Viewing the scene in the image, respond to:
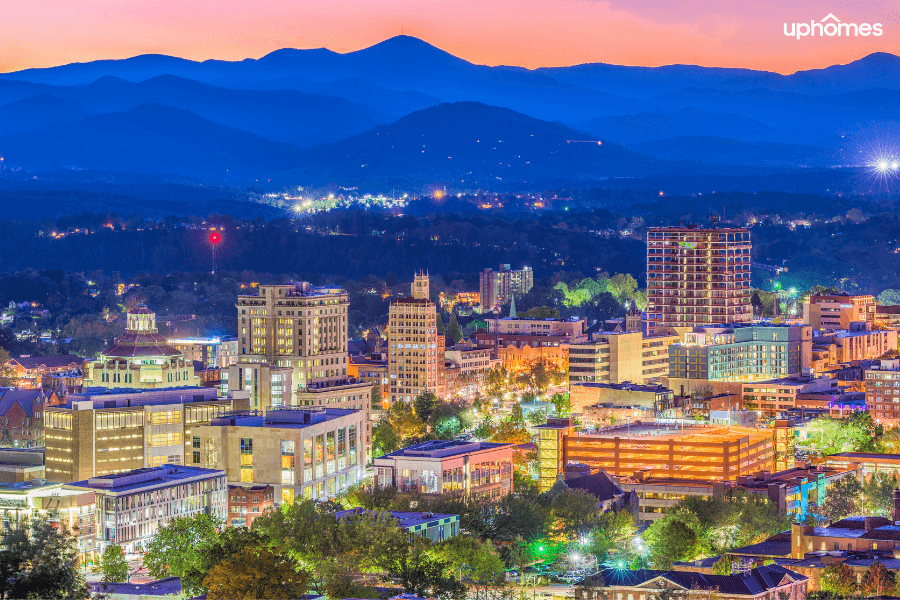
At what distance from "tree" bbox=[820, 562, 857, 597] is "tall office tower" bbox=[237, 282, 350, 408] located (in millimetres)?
→ 41474

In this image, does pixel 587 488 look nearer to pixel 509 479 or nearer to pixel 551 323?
pixel 509 479

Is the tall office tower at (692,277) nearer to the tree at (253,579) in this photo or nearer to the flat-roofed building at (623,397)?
the flat-roofed building at (623,397)

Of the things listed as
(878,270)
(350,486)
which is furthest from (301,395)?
(878,270)

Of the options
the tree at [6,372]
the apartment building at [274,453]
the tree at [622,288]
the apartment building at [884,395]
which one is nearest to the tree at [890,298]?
the tree at [622,288]

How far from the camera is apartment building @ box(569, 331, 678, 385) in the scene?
102m

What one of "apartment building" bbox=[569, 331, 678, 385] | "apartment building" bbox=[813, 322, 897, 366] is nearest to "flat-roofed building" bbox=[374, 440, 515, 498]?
"apartment building" bbox=[569, 331, 678, 385]

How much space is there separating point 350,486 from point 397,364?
99.7 ft

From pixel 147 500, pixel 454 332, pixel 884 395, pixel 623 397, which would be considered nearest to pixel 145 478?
pixel 147 500

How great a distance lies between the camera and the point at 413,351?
10031 cm

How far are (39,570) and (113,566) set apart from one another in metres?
10.8

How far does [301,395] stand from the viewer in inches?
3376

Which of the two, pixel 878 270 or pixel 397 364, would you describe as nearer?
pixel 397 364

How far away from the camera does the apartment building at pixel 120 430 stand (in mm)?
68562

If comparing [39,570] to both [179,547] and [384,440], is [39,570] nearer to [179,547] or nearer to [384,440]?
[179,547]
